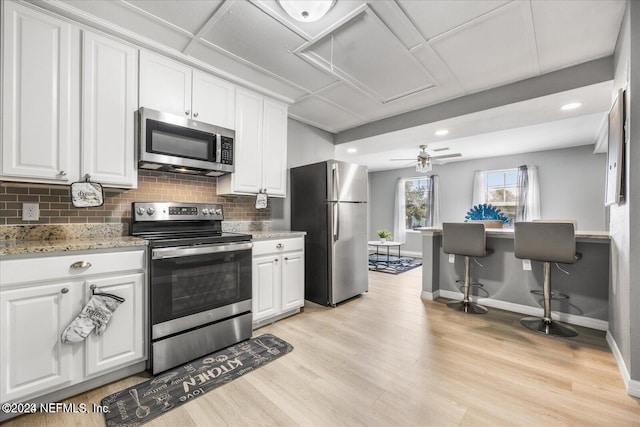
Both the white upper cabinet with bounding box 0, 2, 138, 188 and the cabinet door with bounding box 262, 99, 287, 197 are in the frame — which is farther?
the cabinet door with bounding box 262, 99, 287, 197

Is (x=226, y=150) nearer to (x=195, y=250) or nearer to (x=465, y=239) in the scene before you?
(x=195, y=250)

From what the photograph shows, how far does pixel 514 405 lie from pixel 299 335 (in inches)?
→ 65.4

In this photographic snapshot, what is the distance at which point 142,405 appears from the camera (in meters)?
1.63

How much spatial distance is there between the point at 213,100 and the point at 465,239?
3.08m

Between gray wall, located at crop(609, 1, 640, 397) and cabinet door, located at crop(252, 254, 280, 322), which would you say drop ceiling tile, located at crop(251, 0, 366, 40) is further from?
cabinet door, located at crop(252, 254, 280, 322)

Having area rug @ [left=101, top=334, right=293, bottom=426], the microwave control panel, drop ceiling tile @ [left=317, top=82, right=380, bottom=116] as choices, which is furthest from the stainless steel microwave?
area rug @ [left=101, top=334, right=293, bottom=426]

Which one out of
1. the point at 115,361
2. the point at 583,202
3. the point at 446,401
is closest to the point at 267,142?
the point at 115,361

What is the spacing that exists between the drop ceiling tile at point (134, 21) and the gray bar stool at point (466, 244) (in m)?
3.28

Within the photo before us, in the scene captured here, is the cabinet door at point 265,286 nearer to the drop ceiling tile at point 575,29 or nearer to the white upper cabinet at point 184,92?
the white upper cabinet at point 184,92

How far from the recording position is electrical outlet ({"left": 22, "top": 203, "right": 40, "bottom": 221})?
1.93m

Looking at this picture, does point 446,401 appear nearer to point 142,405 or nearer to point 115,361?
point 142,405

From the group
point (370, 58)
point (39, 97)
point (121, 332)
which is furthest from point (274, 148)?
point (121, 332)

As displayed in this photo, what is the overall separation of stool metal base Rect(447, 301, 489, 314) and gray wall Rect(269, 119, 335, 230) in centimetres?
237

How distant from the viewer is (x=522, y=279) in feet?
10.5
